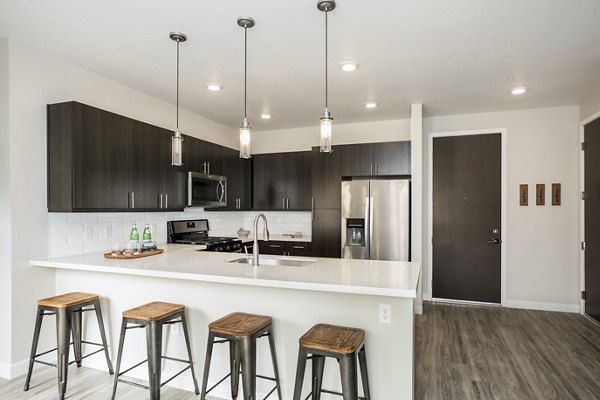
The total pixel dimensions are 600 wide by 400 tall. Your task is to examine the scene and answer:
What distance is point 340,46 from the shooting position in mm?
2812

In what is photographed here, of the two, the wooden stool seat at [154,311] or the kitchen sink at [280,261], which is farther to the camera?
the kitchen sink at [280,261]

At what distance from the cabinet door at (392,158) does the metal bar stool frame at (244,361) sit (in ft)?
9.68

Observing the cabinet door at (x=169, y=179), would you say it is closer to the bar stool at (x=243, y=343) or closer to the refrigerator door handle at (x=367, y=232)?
the bar stool at (x=243, y=343)

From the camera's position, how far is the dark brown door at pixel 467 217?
186 inches

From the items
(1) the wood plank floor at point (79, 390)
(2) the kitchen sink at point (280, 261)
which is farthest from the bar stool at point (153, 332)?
(2) the kitchen sink at point (280, 261)

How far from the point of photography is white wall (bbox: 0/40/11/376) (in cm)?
272

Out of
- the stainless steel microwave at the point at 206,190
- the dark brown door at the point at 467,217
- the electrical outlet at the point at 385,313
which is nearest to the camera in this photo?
the electrical outlet at the point at 385,313

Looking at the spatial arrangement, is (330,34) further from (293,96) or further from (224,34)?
(293,96)

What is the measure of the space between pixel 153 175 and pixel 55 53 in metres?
1.29

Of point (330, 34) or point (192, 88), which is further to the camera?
point (192, 88)

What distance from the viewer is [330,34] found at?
261cm

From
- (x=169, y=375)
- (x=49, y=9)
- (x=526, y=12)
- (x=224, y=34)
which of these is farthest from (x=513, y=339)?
(x=49, y=9)

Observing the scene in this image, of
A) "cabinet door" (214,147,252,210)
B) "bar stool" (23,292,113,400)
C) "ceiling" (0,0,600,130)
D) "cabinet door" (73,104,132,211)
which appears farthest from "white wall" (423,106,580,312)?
"bar stool" (23,292,113,400)

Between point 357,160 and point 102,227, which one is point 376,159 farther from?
point 102,227
